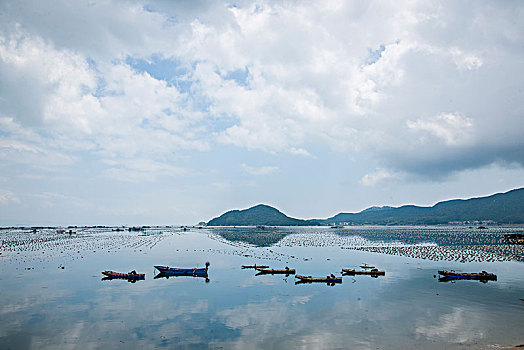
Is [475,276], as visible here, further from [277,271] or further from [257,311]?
[257,311]

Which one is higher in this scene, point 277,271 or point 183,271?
point 183,271

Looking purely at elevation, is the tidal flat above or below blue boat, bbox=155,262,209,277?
below

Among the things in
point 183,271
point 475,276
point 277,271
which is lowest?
point 475,276

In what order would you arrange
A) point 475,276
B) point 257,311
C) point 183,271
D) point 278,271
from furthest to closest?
1. point 278,271
2. point 183,271
3. point 475,276
4. point 257,311

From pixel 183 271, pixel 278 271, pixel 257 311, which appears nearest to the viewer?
pixel 257 311

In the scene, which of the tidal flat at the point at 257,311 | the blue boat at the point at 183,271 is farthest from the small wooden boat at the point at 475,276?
the blue boat at the point at 183,271

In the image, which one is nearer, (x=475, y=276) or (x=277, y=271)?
(x=475, y=276)

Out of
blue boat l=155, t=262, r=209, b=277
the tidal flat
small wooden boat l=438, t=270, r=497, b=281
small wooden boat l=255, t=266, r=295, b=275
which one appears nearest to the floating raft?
small wooden boat l=255, t=266, r=295, b=275

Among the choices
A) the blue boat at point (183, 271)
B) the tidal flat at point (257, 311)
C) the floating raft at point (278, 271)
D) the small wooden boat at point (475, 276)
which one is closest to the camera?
the tidal flat at point (257, 311)

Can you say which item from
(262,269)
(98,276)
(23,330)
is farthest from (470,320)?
(98,276)

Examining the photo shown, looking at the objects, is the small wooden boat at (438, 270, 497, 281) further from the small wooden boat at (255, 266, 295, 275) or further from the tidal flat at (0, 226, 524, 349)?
the small wooden boat at (255, 266, 295, 275)

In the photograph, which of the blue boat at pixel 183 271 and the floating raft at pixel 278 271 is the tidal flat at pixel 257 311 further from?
the floating raft at pixel 278 271

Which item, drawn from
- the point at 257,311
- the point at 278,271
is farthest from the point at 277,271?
the point at 257,311

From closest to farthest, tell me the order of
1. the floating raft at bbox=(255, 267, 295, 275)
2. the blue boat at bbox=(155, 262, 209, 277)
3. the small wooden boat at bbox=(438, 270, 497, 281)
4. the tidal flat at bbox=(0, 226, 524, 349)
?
the tidal flat at bbox=(0, 226, 524, 349), the small wooden boat at bbox=(438, 270, 497, 281), the blue boat at bbox=(155, 262, 209, 277), the floating raft at bbox=(255, 267, 295, 275)
